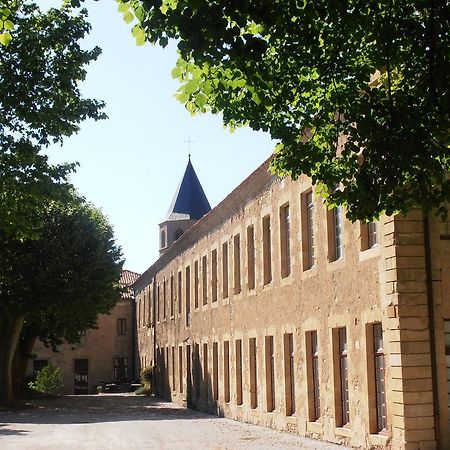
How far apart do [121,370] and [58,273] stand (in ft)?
78.1

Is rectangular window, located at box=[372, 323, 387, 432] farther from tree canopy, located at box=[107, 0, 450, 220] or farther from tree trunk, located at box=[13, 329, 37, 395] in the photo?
tree trunk, located at box=[13, 329, 37, 395]

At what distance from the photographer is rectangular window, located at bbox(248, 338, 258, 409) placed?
75.7 feet

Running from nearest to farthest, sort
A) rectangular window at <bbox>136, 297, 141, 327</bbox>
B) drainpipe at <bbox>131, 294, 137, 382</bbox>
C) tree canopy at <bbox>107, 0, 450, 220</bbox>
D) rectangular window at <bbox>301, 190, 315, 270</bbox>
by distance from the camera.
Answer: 1. tree canopy at <bbox>107, 0, 450, 220</bbox>
2. rectangular window at <bbox>301, 190, 315, 270</bbox>
3. rectangular window at <bbox>136, 297, 141, 327</bbox>
4. drainpipe at <bbox>131, 294, 137, 382</bbox>

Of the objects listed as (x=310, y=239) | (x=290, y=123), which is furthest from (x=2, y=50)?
(x=310, y=239)

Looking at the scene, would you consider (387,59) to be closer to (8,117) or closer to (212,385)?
(8,117)

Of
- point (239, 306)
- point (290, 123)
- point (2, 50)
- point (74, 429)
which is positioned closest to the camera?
point (290, 123)

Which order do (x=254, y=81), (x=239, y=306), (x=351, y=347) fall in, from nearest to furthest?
1. (x=254, y=81)
2. (x=351, y=347)
3. (x=239, y=306)

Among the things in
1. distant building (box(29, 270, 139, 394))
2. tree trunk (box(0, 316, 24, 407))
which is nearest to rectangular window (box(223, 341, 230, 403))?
tree trunk (box(0, 316, 24, 407))

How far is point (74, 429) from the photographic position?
74.7 feet

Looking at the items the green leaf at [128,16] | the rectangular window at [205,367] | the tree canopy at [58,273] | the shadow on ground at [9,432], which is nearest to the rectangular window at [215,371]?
the rectangular window at [205,367]

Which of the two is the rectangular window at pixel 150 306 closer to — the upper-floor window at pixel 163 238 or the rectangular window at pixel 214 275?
the upper-floor window at pixel 163 238

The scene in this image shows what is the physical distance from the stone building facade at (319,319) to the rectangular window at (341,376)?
0.02 m

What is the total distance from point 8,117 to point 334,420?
29.8ft

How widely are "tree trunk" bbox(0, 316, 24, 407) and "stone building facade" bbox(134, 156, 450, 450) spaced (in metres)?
8.21
